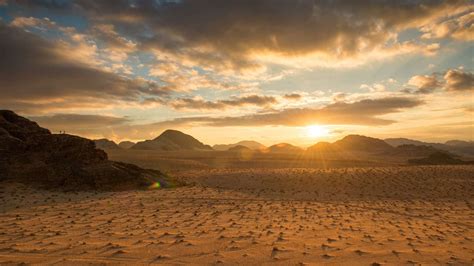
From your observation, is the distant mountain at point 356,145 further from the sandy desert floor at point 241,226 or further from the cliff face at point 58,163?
the cliff face at point 58,163

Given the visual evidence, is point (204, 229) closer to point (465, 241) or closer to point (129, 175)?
point (465, 241)

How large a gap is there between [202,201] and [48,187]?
344 inches

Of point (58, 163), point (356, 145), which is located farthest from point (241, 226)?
point (356, 145)

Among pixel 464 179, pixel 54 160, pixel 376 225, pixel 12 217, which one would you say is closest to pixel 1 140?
pixel 54 160

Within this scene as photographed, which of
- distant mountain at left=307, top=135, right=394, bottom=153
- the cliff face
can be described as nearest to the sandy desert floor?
the cliff face

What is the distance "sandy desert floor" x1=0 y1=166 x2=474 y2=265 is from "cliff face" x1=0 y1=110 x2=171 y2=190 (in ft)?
4.62

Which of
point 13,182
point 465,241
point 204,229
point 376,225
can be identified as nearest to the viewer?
point 465,241

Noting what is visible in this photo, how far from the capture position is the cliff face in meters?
16.1

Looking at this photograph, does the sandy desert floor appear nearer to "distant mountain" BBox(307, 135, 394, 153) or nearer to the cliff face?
the cliff face

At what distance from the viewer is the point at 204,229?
828cm

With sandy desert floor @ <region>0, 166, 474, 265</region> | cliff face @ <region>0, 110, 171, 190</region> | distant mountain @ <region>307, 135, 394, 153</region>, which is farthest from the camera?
distant mountain @ <region>307, 135, 394, 153</region>

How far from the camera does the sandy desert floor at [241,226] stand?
20.0ft

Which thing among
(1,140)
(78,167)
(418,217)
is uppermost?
(1,140)

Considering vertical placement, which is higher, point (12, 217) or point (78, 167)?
point (78, 167)
